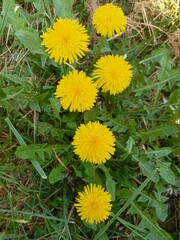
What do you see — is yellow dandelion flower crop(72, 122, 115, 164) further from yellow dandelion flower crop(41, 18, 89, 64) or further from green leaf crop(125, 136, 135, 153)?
yellow dandelion flower crop(41, 18, 89, 64)

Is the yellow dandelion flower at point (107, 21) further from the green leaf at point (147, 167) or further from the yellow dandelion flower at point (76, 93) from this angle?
the green leaf at point (147, 167)

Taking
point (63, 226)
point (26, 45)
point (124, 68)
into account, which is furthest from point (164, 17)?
point (63, 226)

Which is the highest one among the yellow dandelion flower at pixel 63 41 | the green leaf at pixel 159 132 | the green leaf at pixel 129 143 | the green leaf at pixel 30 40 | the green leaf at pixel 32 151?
the yellow dandelion flower at pixel 63 41

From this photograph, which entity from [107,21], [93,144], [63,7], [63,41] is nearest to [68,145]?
[93,144]

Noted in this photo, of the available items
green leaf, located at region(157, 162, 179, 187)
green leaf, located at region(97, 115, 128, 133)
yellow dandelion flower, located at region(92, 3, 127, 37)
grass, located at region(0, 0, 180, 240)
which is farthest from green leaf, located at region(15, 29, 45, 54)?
green leaf, located at region(157, 162, 179, 187)

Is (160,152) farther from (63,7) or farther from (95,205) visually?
(63,7)

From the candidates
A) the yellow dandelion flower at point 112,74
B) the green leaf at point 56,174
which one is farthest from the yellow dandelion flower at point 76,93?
the green leaf at point 56,174
